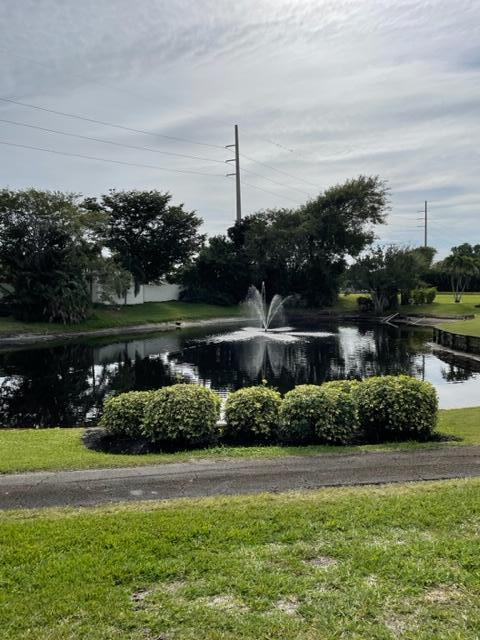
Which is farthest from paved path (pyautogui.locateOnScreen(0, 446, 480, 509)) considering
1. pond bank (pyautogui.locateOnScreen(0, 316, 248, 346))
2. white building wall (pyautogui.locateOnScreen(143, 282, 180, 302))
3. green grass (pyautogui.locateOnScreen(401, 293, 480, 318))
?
white building wall (pyautogui.locateOnScreen(143, 282, 180, 302))

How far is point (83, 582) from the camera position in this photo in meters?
3.68

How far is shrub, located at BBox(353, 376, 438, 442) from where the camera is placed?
9.15 m

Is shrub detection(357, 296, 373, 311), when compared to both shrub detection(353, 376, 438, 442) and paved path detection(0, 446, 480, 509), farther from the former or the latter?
Result: paved path detection(0, 446, 480, 509)

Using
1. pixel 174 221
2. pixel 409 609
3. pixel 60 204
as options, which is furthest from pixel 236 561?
pixel 174 221

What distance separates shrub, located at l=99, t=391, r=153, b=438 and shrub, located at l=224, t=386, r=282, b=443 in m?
1.57

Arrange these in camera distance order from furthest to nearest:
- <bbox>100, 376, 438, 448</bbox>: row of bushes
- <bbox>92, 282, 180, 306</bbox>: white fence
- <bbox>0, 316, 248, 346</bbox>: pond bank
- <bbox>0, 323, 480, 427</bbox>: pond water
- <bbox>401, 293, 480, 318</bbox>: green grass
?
1. <bbox>92, 282, 180, 306</bbox>: white fence
2. <bbox>401, 293, 480, 318</bbox>: green grass
3. <bbox>0, 316, 248, 346</bbox>: pond bank
4. <bbox>0, 323, 480, 427</bbox>: pond water
5. <bbox>100, 376, 438, 448</bbox>: row of bushes

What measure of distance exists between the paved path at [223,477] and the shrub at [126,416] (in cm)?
241

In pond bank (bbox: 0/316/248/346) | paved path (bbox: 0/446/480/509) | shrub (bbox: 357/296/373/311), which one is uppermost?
shrub (bbox: 357/296/373/311)

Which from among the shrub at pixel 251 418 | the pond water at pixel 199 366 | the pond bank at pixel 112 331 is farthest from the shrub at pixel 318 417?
the pond bank at pixel 112 331

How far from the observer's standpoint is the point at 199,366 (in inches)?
879

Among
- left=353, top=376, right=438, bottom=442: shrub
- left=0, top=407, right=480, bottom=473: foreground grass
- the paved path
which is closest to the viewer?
the paved path

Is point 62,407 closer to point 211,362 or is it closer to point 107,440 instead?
point 107,440

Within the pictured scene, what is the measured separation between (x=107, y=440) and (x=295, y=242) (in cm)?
4573

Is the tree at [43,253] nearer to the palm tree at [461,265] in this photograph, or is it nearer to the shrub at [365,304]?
the shrub at [365,304]
